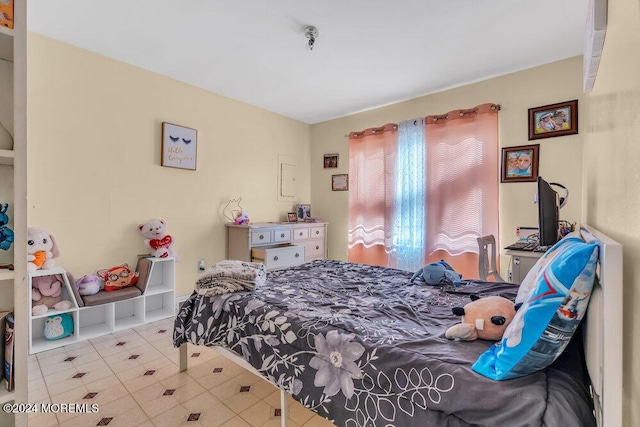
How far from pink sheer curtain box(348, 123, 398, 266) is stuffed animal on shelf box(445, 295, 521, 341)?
2765 mm

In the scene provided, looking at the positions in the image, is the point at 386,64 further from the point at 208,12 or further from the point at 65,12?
the point at 65,12

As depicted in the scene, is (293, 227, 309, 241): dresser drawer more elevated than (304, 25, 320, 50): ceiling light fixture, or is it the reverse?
(304, 25, 320, 50): ceiling light fixture

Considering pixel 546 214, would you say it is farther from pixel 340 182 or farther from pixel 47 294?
pixel 47 294

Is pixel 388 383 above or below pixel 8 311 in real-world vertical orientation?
below

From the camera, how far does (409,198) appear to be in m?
3.82

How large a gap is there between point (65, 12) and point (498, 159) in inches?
163

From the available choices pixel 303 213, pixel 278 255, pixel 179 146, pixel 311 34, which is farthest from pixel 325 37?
pixel 303 213

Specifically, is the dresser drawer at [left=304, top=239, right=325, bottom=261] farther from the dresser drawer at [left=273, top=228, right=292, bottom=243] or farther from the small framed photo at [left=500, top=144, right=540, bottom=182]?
the small framed photo at [left=500, top=144, right=540, bottom=182]

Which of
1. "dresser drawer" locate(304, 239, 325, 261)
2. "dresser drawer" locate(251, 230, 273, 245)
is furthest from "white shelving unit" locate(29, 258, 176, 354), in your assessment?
"dresser drawer" locate(304, 239, 325, 261)

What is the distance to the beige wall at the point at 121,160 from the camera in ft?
8.50

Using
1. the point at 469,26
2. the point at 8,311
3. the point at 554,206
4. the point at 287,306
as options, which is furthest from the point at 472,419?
the point at 469,26

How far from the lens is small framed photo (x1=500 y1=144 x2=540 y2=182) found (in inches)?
118

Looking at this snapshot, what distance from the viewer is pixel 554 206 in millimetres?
2059

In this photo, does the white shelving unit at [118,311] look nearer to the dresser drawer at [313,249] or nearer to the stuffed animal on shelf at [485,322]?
the dresser drawer at [313,249]
